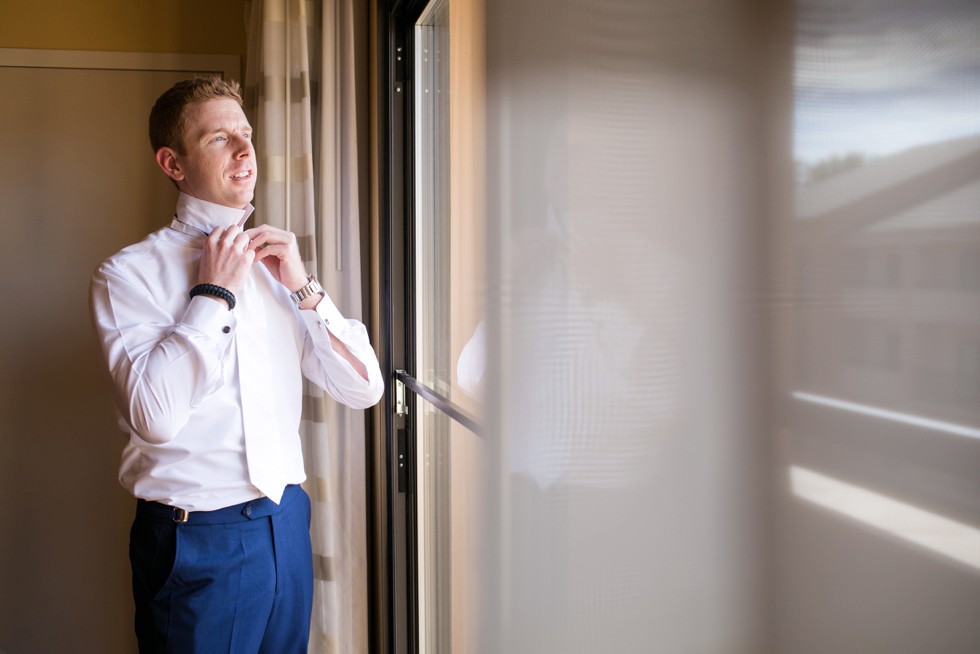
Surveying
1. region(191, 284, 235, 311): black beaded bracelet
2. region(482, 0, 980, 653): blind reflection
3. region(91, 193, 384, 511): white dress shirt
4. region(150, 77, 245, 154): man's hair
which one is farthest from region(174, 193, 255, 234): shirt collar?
region(482, 0, 980, 653): blind reflection

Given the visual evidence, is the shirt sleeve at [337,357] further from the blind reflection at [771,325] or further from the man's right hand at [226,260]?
the blind reflection at [771,325]

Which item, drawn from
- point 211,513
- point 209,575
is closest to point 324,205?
point 211,513

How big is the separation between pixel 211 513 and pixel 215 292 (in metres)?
0.43

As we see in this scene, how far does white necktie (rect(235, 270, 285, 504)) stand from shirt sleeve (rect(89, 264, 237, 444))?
0.08m

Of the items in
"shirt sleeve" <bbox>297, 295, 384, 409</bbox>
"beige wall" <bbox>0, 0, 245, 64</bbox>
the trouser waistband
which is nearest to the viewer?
the trouser waistband

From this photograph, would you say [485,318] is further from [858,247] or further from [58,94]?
[58,94]

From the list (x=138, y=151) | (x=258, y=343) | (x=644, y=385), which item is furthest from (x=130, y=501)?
(x=644, y=385)

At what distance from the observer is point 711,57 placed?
0.63 feet

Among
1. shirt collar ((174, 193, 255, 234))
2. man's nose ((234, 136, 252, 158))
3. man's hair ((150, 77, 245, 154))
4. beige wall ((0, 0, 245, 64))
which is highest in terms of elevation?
beige wall ((0, 0, 245, 64))

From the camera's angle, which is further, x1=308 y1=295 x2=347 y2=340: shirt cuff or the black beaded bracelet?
x1=308 y1=295 x2=347 y2=340: shirt cuff

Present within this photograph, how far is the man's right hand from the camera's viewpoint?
51.7 inches

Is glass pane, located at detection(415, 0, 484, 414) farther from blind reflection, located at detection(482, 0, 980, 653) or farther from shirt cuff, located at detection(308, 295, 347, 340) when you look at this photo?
blind reflection, located at detection(482, 0, 980, 653)

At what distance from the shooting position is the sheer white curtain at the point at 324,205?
1859 mm

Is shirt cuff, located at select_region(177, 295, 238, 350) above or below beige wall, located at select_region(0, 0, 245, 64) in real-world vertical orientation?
below
